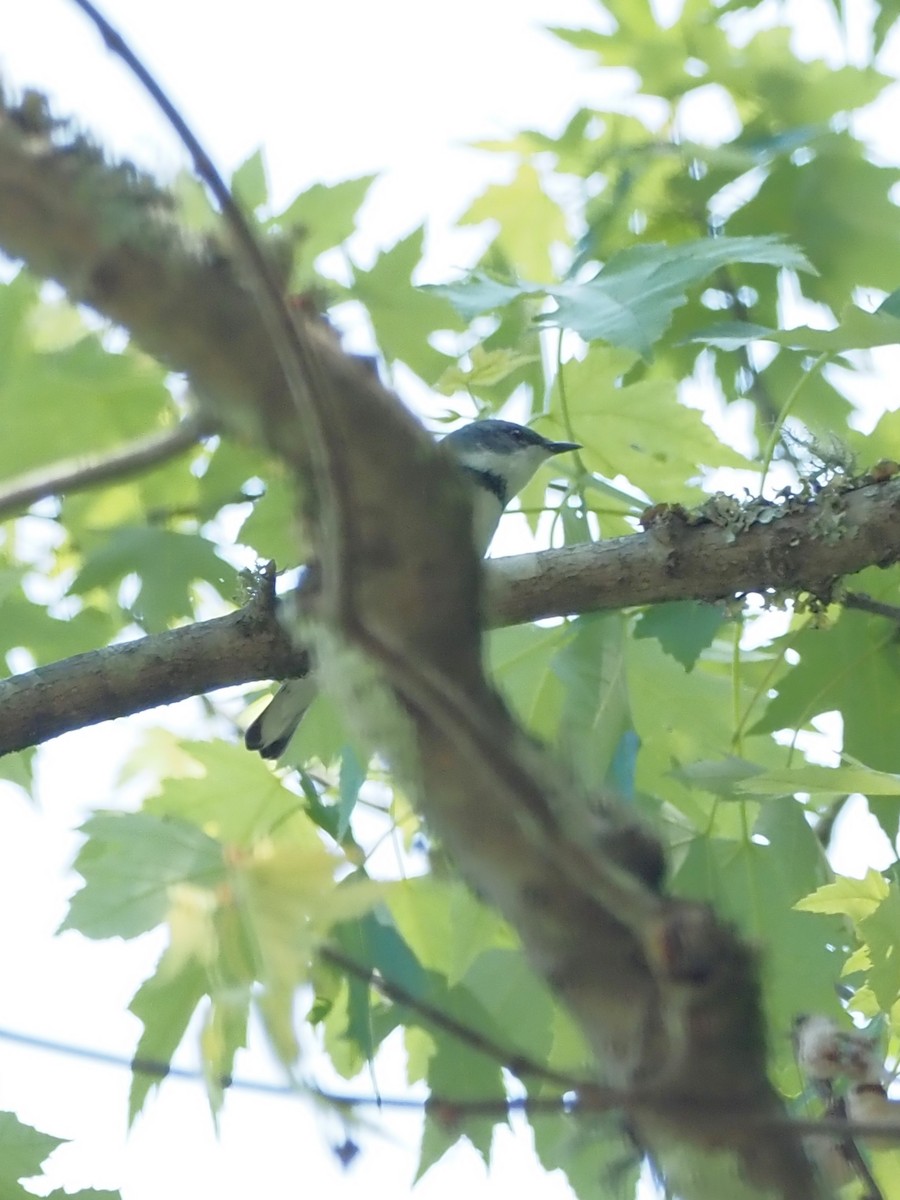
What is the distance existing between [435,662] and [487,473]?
2310 mm

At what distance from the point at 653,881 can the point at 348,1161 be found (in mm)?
236

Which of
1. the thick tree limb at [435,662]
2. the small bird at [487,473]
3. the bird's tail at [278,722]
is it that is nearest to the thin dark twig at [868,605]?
the small bird at [487,473]

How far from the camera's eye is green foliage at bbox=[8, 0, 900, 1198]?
1312 mm

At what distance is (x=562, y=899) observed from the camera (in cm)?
47

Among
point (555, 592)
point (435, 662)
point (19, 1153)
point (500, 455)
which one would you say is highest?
point (500, 455)

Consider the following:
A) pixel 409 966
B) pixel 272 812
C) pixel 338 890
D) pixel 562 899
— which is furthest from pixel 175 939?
pixel 272 812

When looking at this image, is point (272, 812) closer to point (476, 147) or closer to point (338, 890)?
point (338, 890)

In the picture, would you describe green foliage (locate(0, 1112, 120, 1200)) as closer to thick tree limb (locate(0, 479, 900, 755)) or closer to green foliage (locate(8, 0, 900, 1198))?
green foliage (locate(8, 0, 900, 1198))

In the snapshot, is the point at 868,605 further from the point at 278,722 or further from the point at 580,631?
the point at 278,722

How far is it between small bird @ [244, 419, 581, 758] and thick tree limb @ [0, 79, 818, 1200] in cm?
136

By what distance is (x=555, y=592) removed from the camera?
144cm

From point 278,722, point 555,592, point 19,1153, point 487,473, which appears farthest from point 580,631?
point 487,473

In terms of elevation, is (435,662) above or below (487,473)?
below

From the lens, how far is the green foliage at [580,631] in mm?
1312
